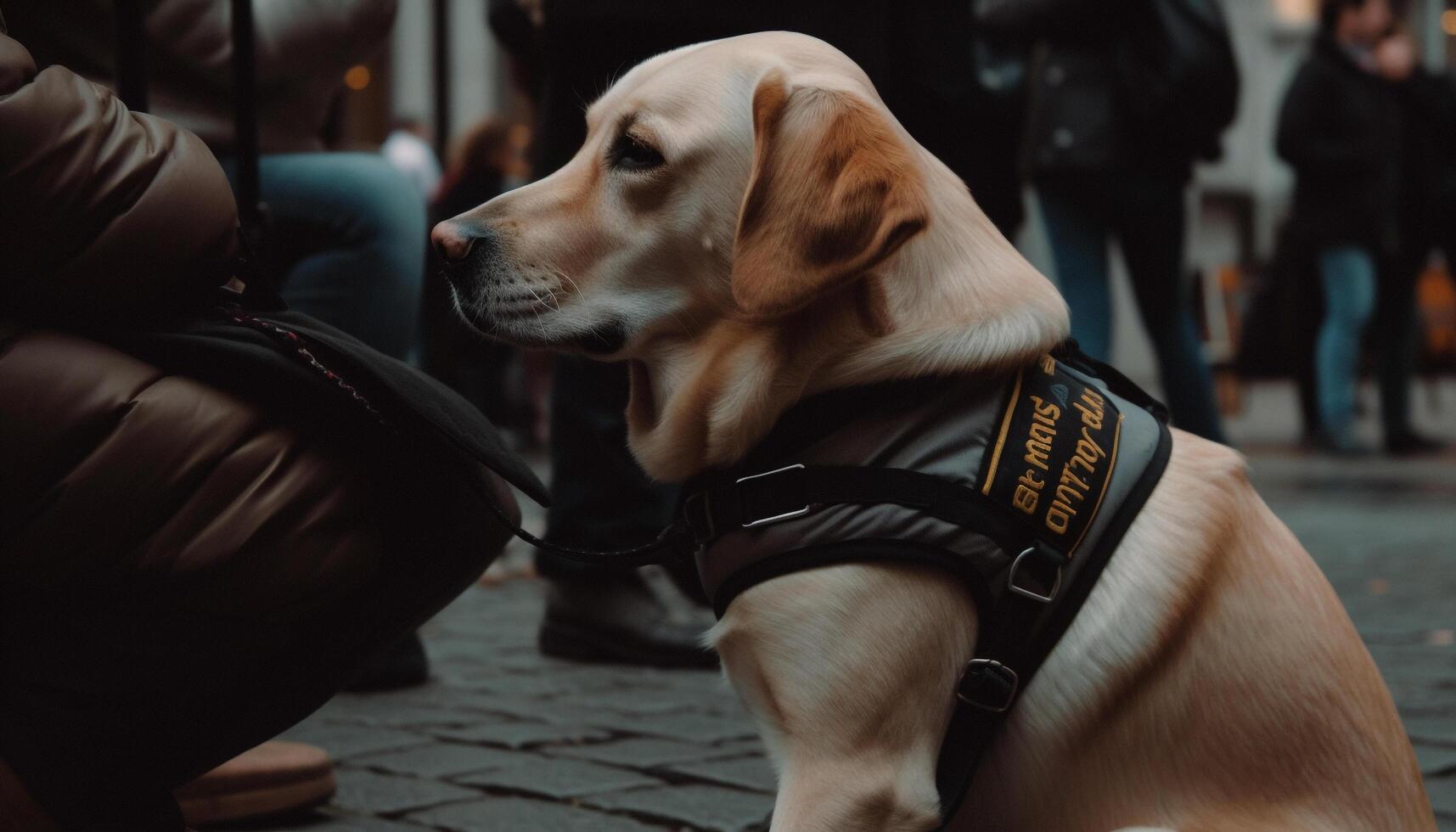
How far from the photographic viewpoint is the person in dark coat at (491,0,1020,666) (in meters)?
3.84

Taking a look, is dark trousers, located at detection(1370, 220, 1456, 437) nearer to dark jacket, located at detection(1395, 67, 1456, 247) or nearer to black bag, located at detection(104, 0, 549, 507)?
dark jacket, located at detection(1395, 67, 1456, 247)

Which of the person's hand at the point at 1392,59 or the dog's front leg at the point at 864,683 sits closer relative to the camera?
the dog's front leg at the point at 864,683

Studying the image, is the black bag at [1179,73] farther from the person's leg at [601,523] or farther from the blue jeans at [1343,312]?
the blue jeans at [1343,312]

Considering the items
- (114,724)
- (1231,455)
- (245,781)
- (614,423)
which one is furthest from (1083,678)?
(614,423)

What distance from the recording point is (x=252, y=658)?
214cm

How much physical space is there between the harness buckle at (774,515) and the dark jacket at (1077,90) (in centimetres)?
378

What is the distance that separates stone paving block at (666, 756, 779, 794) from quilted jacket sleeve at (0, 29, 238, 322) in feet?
4.67

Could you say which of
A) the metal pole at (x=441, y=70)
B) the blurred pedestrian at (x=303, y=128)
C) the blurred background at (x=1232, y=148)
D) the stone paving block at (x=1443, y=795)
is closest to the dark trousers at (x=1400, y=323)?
the blurred background at (x=1232, y=148)

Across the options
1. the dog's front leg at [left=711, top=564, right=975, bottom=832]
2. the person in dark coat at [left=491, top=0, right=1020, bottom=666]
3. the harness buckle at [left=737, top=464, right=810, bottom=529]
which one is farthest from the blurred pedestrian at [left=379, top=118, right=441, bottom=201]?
the dog's front leg at [left=711, top=564, right=975, bottom=832]

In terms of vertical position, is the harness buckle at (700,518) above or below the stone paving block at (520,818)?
above

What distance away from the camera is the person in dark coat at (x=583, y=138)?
384 cm

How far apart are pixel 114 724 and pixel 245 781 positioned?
65cm

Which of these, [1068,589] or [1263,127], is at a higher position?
[1068,589]

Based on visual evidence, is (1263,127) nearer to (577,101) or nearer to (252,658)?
(577,101)
